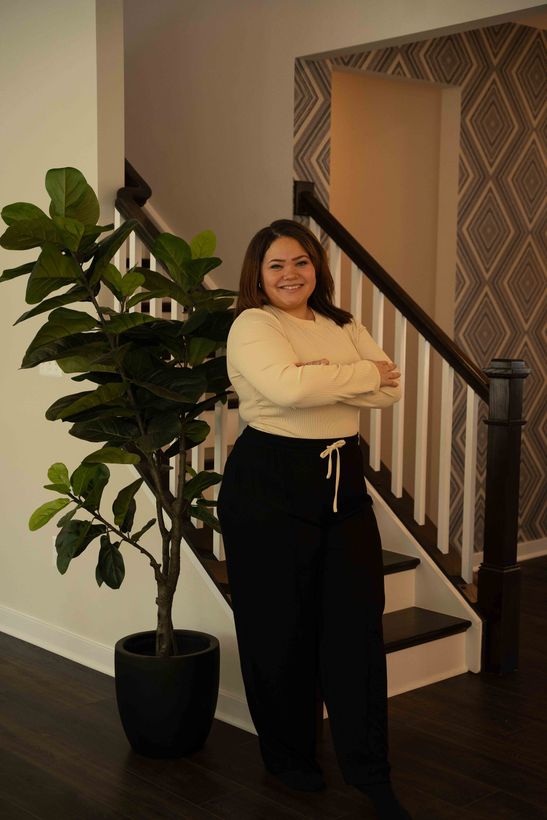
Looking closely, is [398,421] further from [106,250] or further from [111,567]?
[106,250]

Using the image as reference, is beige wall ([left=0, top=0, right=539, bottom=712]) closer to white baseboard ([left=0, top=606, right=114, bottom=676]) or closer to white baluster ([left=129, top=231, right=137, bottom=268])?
white baseboard ([left=0, top=606, right=114, bottom=676])

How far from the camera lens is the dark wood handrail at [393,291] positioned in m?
4.09

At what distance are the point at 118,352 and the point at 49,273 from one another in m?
0.30

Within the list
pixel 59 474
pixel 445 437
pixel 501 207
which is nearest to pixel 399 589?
pixel 445 437

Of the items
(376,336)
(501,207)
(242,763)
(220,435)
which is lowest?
(242,763)

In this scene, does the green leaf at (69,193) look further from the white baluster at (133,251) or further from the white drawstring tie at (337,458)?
the white drawstring tie at (337,458)

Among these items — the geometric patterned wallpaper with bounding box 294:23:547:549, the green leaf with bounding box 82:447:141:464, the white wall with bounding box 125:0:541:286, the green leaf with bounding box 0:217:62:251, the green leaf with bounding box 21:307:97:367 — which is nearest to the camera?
the green leaf with bounding box 0:217:62:251

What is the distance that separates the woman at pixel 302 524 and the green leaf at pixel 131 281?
1.11 feet

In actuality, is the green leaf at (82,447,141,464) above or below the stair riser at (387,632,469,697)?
above

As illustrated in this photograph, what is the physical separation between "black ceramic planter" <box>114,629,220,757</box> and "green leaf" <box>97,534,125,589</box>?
234mm

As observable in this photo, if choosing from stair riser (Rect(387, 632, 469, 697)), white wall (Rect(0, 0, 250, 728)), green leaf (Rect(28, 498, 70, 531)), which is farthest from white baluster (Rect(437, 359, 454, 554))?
green leaf (Rect(28, 498, 70, 531))

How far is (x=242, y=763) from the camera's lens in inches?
127

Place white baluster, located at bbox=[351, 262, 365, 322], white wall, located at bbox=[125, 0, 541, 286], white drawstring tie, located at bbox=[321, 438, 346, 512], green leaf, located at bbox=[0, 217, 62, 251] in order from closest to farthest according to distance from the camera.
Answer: white drawstring tie, located at bbox=[321, 438, 346, 512], green leaf, located at bbox=[0, 217, 62, 251], white baluster, located at bbox=[351, 262, 365, 322], white wall, located at bbox=[125, 0, 541, 286]

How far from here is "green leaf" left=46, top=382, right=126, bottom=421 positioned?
3.09m
